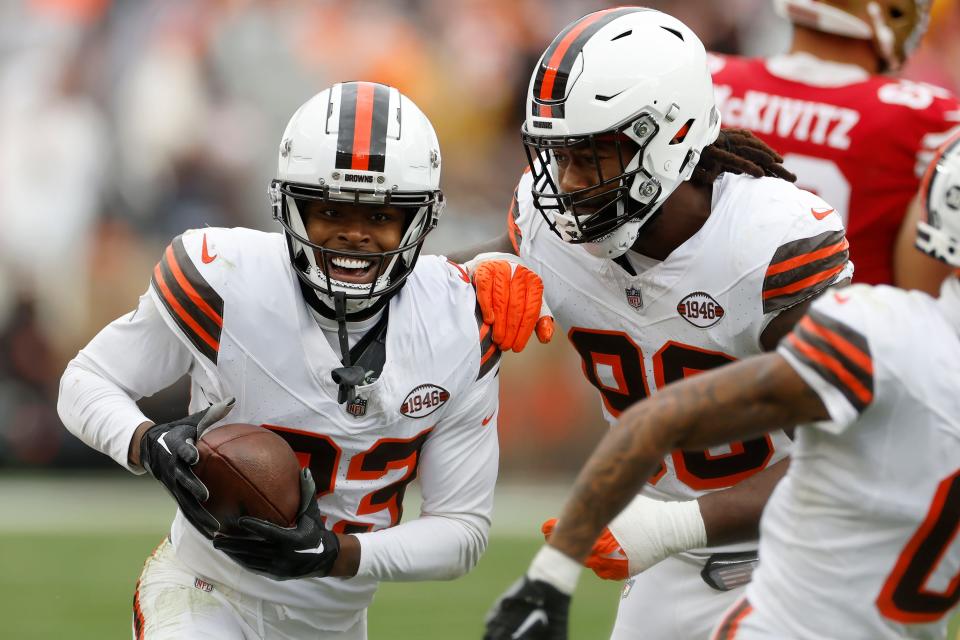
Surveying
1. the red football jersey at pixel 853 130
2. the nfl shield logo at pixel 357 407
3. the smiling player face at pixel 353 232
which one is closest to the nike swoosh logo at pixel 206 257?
the smiling player face at pixel 353 232

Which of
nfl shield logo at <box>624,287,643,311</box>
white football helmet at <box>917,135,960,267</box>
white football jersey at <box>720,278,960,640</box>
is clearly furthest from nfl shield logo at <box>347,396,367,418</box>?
white football helmet at <box>917,135,960,267</box>

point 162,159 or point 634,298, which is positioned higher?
point 634,298

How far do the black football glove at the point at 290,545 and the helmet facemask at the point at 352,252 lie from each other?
444 millimetres

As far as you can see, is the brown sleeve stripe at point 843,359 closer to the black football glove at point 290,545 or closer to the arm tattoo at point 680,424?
the arm tattoo at point 680,424

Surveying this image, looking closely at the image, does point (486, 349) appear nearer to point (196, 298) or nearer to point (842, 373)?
point (196, 298)

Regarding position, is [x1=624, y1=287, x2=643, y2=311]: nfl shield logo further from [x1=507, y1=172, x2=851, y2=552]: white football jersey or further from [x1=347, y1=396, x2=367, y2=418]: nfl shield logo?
[x1=347, y1=396, x2=367, y2=418]: nfl shield logo

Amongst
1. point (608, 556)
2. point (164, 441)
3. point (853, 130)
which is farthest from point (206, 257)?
point (853, 130)

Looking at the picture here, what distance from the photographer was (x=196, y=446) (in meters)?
3.31

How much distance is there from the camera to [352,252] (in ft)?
11.5

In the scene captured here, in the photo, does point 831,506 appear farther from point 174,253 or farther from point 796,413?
point 174,253

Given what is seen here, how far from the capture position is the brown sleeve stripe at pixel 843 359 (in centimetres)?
259

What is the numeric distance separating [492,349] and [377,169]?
520 millimetres

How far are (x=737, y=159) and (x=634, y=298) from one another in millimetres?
445

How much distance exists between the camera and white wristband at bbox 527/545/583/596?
8.98 ft
